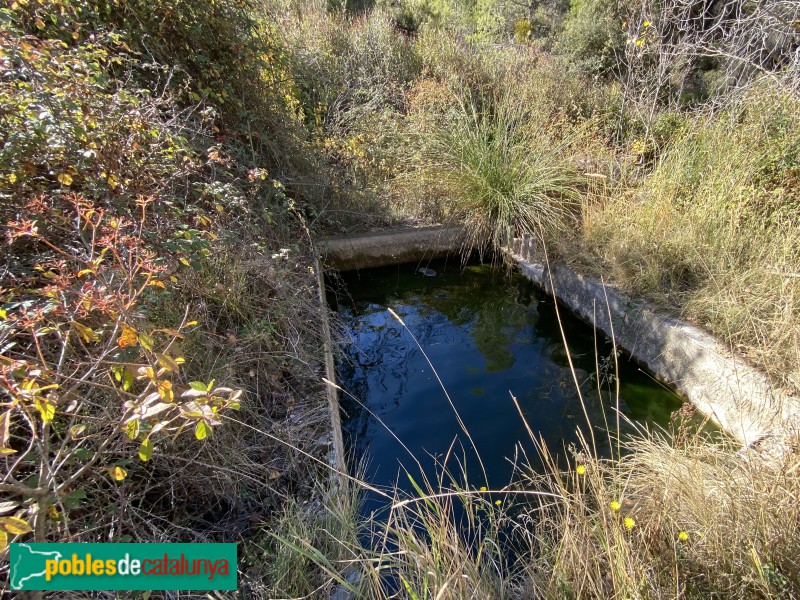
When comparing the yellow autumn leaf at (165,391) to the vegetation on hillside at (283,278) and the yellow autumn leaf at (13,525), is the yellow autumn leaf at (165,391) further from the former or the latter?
the yellow autumn leaf at (13,525)

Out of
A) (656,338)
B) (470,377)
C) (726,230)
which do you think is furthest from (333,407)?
(726,230)

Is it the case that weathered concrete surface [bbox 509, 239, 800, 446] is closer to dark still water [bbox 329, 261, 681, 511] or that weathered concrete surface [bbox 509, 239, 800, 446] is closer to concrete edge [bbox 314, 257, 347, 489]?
dark still water [bbox 329, 261, 681, 511]

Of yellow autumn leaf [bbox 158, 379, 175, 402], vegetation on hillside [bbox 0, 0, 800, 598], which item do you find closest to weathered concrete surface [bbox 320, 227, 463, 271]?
vegetation on hillside [bbox 0, 0, 800, 598]

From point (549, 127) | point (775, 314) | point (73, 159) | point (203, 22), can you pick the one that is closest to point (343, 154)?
point (203, 22)

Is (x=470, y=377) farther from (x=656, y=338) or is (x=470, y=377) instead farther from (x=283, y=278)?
(x=283, y=278)

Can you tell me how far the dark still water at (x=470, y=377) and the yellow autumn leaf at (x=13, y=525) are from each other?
1591mm

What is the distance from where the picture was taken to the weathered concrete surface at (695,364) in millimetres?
2258

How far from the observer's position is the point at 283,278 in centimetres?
285

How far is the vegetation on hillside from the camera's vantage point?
1.31 meters

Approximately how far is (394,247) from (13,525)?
12.9 ft

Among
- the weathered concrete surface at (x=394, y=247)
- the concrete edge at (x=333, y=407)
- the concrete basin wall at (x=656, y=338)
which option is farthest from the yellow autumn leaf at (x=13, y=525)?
the weathered concrete surface at (x=394, y=247)

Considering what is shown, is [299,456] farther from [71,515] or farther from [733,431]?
[733,431]

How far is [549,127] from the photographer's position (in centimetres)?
504

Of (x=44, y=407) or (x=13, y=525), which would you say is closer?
(x=13, y=525)
